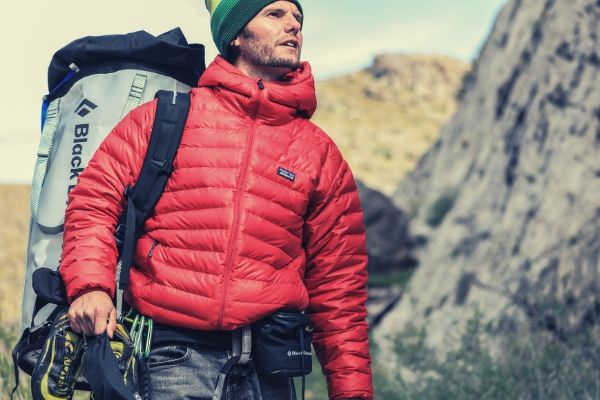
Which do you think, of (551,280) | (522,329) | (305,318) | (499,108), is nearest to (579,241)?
(551,280)

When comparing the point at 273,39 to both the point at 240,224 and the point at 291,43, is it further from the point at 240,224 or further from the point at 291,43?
the point at 240,224

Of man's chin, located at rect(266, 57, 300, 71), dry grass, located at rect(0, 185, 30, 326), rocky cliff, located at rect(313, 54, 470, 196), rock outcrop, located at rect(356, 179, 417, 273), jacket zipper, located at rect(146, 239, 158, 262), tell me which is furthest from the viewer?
rocky cliff, located at rect(313, 54, 470, 196)

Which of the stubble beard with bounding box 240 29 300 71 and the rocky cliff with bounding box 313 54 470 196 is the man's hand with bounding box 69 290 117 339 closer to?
the stubble beard with bounding box 240 29 300 71

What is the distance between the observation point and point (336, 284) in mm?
3219

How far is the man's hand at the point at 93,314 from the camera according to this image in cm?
260

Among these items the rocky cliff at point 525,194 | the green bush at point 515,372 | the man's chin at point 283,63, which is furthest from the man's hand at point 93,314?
the rocky cliff at point 525,194

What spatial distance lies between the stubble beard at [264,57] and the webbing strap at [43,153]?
0.85 metres

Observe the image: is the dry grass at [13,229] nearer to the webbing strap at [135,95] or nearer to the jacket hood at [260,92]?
the webbing strap at [135,95]

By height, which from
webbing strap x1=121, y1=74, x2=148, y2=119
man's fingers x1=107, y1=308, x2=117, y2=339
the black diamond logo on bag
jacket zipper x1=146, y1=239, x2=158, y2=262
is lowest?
man's fingers x1=107, y1=308, x2=117, y2=339

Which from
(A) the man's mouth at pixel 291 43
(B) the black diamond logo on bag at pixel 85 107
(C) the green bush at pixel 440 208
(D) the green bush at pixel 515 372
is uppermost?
(A) the man's mouth at pixel 291 43

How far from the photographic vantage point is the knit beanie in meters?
3.20

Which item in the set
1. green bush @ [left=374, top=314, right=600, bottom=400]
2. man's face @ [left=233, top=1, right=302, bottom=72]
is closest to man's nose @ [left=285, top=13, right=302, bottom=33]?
man's face @ [left=233, top=1, right=302, bottom=72]

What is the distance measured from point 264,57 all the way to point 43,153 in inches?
39.2

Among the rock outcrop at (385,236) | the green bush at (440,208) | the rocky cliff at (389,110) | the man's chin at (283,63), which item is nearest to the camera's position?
the man's chin at (283,63)
